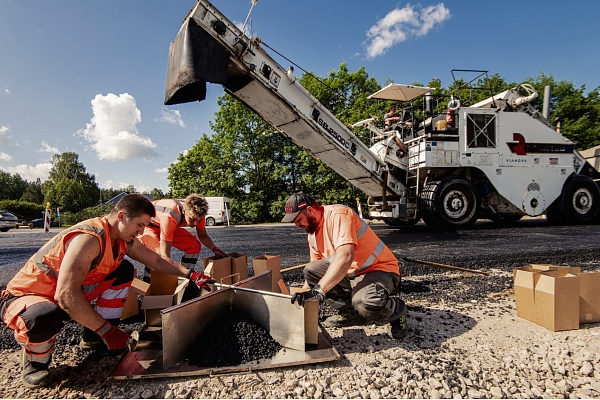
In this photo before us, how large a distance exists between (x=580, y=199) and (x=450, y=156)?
159 inches

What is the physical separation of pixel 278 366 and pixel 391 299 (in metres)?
1.00

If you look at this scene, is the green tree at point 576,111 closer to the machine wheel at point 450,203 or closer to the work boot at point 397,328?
the machine wheel at point 450,203

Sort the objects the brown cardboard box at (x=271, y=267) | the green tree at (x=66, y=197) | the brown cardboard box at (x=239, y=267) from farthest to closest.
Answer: the green tree at (x=66, y=197) → the brown cardboard box at (x=239, y=267) → the brown cardboard box at (x=271, y=267)

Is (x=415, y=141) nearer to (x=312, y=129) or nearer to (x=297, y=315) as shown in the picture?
(x=312, y=129)

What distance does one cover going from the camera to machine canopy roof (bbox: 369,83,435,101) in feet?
25.1

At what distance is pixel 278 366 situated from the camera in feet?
6.07

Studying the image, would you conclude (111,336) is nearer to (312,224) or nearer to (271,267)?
(271,267)

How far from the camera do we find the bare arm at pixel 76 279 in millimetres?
1718

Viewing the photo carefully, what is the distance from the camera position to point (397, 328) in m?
2.34

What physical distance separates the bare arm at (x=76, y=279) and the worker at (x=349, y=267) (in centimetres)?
124

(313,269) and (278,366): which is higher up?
(313,269)

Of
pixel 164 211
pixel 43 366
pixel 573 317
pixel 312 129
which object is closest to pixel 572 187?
pixel 312 129

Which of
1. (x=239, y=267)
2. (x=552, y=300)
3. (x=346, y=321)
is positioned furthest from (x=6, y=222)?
(x=552, y=300)

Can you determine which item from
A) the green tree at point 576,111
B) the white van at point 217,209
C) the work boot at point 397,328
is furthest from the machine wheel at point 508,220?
the green tree at point 576,111
